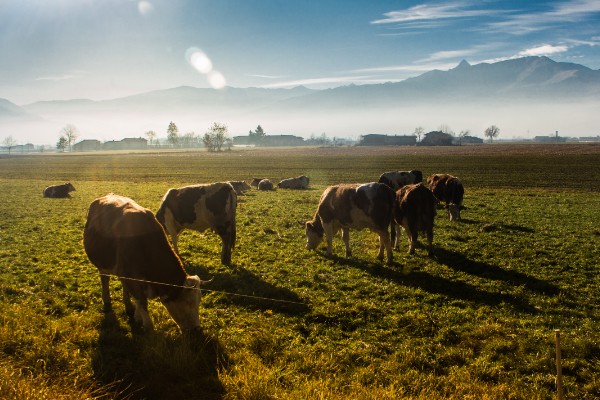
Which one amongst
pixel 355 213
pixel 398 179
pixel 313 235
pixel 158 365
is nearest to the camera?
pixel 158 365

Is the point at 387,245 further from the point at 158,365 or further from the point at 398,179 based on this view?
the point at 398,179

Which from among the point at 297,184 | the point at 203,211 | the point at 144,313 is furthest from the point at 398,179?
the point at 144,313

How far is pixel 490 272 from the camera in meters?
11.5

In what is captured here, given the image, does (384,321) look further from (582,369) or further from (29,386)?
(29,386)

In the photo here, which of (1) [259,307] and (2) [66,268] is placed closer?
(1) [259,307]

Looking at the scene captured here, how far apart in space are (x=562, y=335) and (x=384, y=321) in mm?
3293

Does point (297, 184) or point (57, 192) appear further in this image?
point (297, 184)

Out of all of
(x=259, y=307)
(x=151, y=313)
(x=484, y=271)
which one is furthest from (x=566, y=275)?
(x=151, y=313)

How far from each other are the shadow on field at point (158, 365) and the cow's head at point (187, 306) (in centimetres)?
22

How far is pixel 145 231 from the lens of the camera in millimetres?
7812

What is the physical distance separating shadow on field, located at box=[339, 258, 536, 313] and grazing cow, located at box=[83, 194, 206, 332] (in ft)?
19.4

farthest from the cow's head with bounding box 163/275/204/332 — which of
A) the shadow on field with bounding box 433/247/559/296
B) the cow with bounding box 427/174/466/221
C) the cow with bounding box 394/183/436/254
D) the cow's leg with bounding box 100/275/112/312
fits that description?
the cow with bounding box 427/174/466/221

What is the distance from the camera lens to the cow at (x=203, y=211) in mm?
13406

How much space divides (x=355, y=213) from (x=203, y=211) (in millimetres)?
5166
